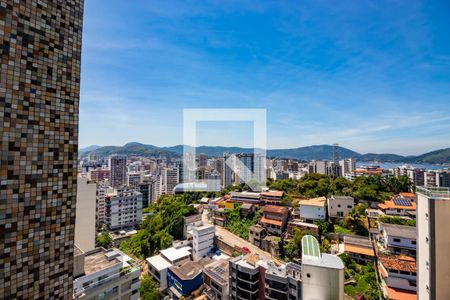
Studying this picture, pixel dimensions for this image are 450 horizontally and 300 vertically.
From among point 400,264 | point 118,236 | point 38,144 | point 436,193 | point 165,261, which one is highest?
point 38,144

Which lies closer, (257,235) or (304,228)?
(304,228)

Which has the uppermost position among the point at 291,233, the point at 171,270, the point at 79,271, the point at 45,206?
the point at 45,206

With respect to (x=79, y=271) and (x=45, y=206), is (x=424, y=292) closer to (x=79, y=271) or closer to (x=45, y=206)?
(x=45, y=206)

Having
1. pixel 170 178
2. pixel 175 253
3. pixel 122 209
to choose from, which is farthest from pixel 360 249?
pixel 170 178

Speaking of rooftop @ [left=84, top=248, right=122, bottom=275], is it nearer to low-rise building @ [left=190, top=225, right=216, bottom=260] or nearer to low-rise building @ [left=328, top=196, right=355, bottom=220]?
low-rise building @ [left=190, top=225, right=216, bottom=260]

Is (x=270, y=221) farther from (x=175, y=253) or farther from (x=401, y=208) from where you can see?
(x=401, y=208)

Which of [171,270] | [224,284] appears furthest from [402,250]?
[171,270]
